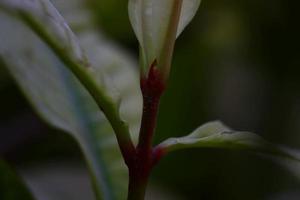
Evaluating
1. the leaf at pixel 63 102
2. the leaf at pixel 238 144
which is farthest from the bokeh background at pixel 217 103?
the leaf at pixel 238 144

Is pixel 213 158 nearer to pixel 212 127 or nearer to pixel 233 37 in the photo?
pixel 233 37

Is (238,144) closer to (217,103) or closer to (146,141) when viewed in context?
(146,141)

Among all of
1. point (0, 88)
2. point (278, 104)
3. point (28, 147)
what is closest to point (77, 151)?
point (28, 147)

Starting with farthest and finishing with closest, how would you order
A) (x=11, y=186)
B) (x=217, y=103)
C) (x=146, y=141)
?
1. (x=217, y=103)
2. (x=11, y=186)
3. (x=146, y=141)

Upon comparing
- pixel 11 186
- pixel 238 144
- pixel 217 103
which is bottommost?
pixel 217 103

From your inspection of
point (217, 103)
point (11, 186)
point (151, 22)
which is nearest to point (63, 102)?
point (11, 186)

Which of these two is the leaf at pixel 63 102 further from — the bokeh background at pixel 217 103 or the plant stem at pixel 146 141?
the bokeh background at pixel 217 103

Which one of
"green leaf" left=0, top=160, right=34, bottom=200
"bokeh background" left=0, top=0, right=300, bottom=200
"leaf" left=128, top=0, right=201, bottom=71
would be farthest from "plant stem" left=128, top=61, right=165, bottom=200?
"bokeh background" left=0, top=0, right=300, bottom=200
